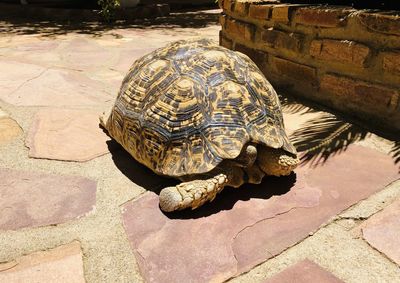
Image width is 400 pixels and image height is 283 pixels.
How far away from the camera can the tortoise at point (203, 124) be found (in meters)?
2.29

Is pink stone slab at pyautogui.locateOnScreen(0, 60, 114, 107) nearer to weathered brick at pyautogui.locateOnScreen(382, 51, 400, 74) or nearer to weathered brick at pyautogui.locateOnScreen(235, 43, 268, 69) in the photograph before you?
weathered brick at pyautogui.locateOnScreen(235, 43, 268, 69)

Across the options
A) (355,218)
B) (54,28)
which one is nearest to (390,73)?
(355,218)

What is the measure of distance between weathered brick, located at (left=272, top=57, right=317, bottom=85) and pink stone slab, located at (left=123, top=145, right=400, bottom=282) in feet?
3.84

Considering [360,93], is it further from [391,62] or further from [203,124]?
[203,124]

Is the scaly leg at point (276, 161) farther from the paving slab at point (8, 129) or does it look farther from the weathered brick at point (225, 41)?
the weathered brick at point (225, 41)

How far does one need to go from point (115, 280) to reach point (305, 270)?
0.89 m

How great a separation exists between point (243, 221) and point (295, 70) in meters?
2.11

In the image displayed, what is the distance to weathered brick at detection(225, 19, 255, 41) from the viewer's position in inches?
168

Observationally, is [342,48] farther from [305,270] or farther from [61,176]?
[61,176]

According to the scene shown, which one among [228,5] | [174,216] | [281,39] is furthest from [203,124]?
[228,5]

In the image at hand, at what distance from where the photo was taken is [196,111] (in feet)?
7.85

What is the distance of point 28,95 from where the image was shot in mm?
3859

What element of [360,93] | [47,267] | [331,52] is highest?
[331,52]

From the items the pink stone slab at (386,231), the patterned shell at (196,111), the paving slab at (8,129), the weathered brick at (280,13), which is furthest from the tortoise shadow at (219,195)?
the weathered brick at (280,13)
